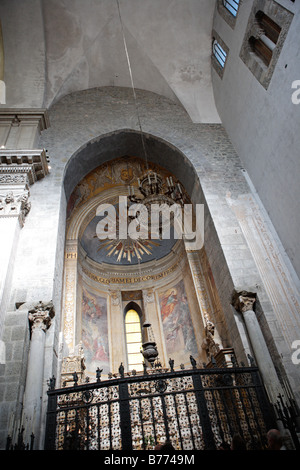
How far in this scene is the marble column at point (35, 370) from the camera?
472cm

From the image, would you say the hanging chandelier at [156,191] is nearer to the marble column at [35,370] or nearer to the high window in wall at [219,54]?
the marble column at [35,370]

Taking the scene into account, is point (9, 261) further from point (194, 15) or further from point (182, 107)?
point (194, 15)

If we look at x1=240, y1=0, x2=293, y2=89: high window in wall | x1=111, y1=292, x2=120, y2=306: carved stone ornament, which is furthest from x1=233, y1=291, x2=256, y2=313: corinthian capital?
x1=111, y1=292, x2=120, y2=306: carved stone ornament

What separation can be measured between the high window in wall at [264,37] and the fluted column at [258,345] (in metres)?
5.32

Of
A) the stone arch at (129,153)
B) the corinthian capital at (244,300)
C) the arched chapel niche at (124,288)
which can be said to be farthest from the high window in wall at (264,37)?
the corinthian capital at (244,300)

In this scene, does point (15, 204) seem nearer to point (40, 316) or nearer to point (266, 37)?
point (40, 316)

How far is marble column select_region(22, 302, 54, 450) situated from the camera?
4716mm

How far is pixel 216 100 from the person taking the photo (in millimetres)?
10797

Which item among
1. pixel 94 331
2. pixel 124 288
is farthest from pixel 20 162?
pixel 124 288

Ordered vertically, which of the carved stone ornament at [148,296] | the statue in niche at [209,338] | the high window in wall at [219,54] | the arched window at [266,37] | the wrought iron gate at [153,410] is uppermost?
the high window in wall at [219,54]

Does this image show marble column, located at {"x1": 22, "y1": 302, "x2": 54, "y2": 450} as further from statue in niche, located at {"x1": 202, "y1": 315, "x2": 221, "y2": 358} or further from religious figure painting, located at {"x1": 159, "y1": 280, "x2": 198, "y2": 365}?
religious figure painting, located at {"x1": 159, "y1": 280, "x2": 198, "y2": 365}

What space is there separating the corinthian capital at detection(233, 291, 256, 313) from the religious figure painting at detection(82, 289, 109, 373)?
704cm

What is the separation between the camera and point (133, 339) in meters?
13.6

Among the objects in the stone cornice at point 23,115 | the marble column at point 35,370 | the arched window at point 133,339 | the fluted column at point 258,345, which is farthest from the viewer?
the arched window at point 133,339
